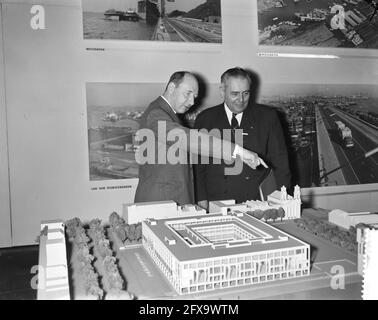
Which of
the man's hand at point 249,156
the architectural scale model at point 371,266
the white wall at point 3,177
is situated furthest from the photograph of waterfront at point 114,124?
the architectural scale model at point 371,266

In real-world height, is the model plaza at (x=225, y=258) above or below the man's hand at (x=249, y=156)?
below

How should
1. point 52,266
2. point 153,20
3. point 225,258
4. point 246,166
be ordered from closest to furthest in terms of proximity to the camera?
point 225,258 → point 52,266 → point 246,166 → point 153,20

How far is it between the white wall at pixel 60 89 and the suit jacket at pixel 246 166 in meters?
1.11

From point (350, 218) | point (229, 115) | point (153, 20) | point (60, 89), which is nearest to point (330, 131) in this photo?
point (229, 115)

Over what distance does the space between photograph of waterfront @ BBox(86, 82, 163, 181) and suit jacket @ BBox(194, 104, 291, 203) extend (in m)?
1.05

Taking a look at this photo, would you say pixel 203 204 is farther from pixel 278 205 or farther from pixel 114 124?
pixel 114 124

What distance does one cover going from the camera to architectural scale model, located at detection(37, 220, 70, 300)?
1.85 metres

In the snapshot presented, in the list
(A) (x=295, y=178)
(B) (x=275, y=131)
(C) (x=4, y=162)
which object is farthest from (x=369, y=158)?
(C) (x=4, y=162)

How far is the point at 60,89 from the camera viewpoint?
4469mm

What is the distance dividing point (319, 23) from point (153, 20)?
2.32 meters

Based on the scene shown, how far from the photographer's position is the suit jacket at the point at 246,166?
4.02m

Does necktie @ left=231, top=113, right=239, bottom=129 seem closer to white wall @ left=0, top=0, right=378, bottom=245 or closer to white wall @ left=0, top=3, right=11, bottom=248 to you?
white wall @ left=0, top=0, right=378, bottom=245

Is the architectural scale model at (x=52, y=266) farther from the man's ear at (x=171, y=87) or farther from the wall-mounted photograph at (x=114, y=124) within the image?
the wall-mounted photograph at (x=114, y=124)

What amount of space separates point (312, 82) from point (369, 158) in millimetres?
1478
